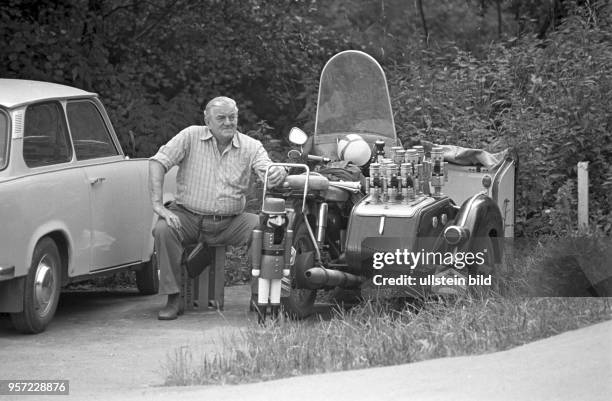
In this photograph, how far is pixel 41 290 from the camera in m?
A: 8.41

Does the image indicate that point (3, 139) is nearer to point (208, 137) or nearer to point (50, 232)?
point (50, 232)

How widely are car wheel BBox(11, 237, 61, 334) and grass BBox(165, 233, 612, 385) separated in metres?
1.24

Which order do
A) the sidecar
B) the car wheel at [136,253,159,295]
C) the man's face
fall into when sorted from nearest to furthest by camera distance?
the sidecar < the man's face < the car wheel at [136,253,159,295]

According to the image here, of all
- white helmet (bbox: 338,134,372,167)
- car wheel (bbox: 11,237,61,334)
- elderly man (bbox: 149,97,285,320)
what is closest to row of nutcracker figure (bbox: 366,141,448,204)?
white helmet (bbox: 338,134,372,167)

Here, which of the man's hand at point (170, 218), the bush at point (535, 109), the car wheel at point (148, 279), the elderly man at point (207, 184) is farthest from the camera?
the bush at point (535, 109)

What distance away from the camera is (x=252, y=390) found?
620 centimetres

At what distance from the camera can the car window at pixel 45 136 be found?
336 inches

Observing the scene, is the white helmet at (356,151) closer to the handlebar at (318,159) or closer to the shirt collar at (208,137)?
the handlebar at (318,159)

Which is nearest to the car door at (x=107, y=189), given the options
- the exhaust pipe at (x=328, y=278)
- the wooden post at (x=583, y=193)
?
the exhaust pipe at (x=328, y=278)

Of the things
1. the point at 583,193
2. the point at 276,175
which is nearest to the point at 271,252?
the point at 276,175

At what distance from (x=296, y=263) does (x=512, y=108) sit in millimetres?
5176

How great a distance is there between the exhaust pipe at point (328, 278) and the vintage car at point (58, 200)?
68.4 inches

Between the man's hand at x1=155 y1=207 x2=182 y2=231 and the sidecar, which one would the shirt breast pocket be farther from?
the sidecar

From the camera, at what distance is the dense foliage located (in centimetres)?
1223
